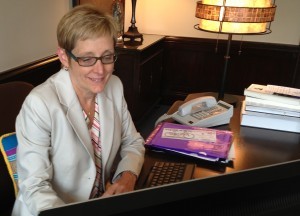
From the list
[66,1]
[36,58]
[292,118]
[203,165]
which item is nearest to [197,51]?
[66,1]

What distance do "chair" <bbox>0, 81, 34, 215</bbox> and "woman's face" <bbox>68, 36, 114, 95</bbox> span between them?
32 cm

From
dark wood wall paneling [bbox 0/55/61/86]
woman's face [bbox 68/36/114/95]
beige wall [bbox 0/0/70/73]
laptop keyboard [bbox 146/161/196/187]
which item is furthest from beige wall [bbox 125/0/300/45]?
laptop keyboard [bbox 146/161/196/187]

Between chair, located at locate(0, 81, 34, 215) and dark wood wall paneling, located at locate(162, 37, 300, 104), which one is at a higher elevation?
chair, located at locate(0, 81, 34, 215)

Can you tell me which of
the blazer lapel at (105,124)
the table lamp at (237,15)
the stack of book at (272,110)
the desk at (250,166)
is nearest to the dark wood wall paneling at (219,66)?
the desk at (250,166)

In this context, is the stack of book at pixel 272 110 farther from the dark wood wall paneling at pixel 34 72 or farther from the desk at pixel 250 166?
the dark wood wall paneling at pixel 34 72

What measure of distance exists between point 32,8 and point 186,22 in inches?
83.1

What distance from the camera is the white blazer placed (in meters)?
1.06

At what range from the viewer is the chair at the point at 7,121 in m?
1.33

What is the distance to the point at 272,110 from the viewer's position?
163 centimetres

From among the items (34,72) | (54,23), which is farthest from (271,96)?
(54,23)

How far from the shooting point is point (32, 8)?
229cm

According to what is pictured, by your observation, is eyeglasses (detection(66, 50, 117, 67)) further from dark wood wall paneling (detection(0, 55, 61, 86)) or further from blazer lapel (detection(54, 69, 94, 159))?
dark wood wall paneling (detection(0, 55, 61, 86))

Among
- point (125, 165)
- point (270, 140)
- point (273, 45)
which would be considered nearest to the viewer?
point (125, 165)

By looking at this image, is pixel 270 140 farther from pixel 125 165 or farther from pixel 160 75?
pixel 160 75
